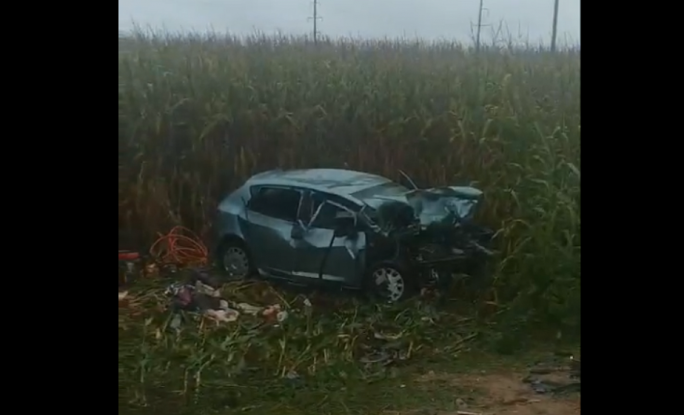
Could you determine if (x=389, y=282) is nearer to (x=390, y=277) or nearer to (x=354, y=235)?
(x=390, y=277)

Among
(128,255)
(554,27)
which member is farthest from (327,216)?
(554,27)

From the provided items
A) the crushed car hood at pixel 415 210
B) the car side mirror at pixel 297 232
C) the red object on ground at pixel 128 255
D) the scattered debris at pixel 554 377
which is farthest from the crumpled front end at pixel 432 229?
the red object on ground at pixel 128 255

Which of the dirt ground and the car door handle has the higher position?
the car door handle

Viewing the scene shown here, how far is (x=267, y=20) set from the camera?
154cm

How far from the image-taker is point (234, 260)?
4.97 feet

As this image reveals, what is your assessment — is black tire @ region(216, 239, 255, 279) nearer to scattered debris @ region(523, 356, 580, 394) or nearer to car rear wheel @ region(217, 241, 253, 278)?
car rear wheel @ region(217, 241, 253, 278)

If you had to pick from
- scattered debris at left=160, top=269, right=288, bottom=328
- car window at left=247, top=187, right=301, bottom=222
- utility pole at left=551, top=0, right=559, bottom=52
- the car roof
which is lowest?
scattered debris at left=160, top=269, right=288, bottom=328

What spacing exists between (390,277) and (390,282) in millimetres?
10

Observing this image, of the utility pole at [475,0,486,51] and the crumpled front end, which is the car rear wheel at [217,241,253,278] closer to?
the crumpled front end

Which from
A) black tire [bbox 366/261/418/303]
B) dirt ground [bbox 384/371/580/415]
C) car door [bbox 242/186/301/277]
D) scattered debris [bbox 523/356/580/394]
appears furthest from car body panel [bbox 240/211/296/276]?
scattered debris [bbox 523/356/580/394]

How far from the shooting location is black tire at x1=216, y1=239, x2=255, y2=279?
1.51 metres
